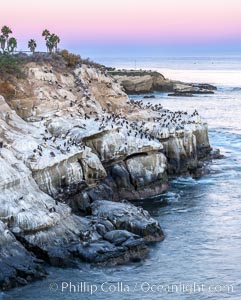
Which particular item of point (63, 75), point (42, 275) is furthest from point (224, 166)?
point (42, 275)

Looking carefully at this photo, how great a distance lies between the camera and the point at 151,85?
501 ft

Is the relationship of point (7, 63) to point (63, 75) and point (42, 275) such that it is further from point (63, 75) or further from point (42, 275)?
point (42, 275)

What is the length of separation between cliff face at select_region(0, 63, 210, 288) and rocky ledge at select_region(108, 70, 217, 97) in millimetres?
74086

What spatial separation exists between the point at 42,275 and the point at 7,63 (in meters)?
29.5

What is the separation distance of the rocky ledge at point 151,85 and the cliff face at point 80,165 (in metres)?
74.1

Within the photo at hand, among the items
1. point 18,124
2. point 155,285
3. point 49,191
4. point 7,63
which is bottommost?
point 155,285

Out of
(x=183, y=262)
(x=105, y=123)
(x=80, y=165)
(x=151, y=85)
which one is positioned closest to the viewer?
(x=183, y=262)

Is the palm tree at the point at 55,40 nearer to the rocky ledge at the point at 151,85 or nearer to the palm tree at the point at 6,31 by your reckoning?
the palm tree at the point at 6,31

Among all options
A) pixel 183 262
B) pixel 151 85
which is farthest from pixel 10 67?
pixel 151 85

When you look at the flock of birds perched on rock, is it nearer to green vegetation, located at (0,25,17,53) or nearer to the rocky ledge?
green vegetation, located at (0,25,17,53)

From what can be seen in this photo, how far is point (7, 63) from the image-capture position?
60.1m

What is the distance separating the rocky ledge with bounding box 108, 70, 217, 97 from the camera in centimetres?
14488

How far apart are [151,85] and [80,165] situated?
349 feet

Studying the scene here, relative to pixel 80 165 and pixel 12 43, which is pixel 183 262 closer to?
pixel 80 165
